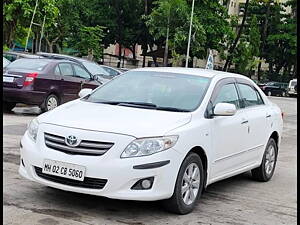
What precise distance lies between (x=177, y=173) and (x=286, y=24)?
4891 centimetres

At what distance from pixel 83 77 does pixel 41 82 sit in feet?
5.91

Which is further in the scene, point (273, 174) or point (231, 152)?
point (273, 174)

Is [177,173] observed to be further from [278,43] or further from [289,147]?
[278,43]

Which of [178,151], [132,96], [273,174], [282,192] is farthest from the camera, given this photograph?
[273,174]

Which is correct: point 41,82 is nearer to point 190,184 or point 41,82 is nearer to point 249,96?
point 249,96

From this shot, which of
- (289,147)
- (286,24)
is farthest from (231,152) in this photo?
(286,24)

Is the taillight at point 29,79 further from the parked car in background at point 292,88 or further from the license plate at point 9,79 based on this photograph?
the parked car in background at point 292,88

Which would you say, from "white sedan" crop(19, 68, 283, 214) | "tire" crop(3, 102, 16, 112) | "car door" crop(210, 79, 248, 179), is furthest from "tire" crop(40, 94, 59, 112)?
"car door" crop(210, 79, 248, 179)

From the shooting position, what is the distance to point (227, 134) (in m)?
6.06

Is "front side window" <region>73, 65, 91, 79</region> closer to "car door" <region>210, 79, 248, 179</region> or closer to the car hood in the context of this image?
"car door" <region>210, 79, 248, 179</region>

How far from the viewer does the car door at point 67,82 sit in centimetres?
1318

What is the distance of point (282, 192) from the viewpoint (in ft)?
22.4

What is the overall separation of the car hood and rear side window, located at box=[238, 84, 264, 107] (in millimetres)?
1586

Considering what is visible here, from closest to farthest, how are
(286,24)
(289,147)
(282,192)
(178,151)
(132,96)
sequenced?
1. (178,151)
2. (132,96)
3. (282,192)
4. (289,147)
5. (286,24)
